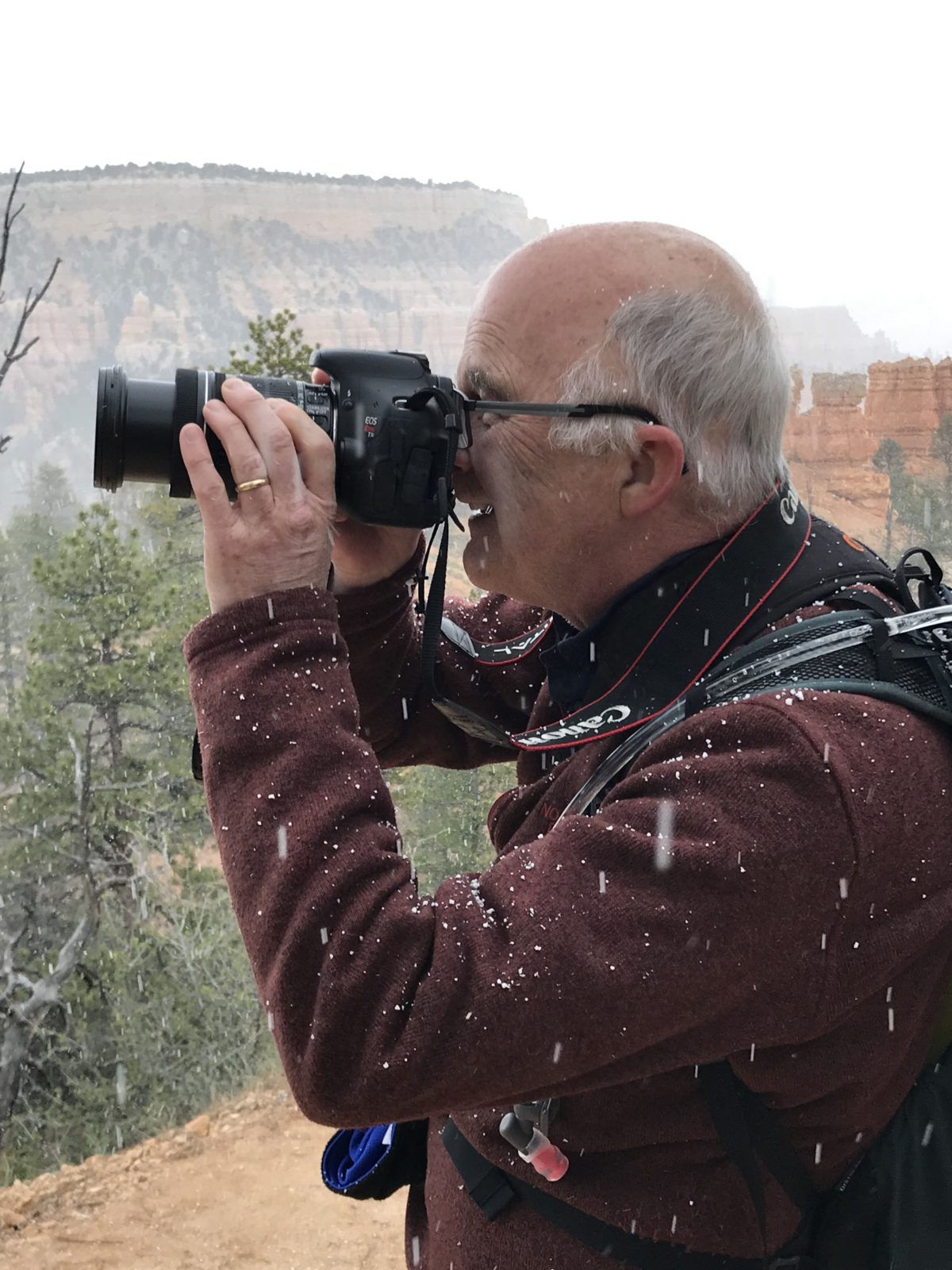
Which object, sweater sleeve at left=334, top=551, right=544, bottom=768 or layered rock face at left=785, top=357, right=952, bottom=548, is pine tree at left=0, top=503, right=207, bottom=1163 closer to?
sweater sleeve at left=334, top=551, right=544, bottom=768

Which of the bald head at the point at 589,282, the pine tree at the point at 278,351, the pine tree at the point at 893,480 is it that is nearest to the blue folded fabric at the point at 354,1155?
the bald head at the point at 589,282

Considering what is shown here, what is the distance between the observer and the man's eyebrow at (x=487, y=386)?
103cm

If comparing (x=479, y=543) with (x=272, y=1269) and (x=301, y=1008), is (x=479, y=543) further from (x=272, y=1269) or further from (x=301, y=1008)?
(x=272, y=1269)

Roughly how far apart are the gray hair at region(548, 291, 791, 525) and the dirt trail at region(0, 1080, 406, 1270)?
2.74m

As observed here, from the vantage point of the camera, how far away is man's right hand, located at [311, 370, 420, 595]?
126 centimetres

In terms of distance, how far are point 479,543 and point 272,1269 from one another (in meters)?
2.63

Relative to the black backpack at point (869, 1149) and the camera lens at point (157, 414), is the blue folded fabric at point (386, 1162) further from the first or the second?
the camera lens at point (157, 414)

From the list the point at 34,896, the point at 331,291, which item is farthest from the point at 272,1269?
the point at 331,291

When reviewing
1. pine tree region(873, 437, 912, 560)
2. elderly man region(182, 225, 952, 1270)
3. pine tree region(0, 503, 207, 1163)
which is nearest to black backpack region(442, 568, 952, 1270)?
elderly man region(182, 225, 952, 1270)

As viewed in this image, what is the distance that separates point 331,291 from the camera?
208 feet

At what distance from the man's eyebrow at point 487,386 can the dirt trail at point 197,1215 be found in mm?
2721

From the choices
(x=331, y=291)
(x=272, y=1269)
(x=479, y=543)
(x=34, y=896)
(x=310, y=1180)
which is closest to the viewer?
(x=479, y=543)

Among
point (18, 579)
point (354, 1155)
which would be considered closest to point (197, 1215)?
point (354, 1155)

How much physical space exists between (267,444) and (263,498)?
0.17 ft
